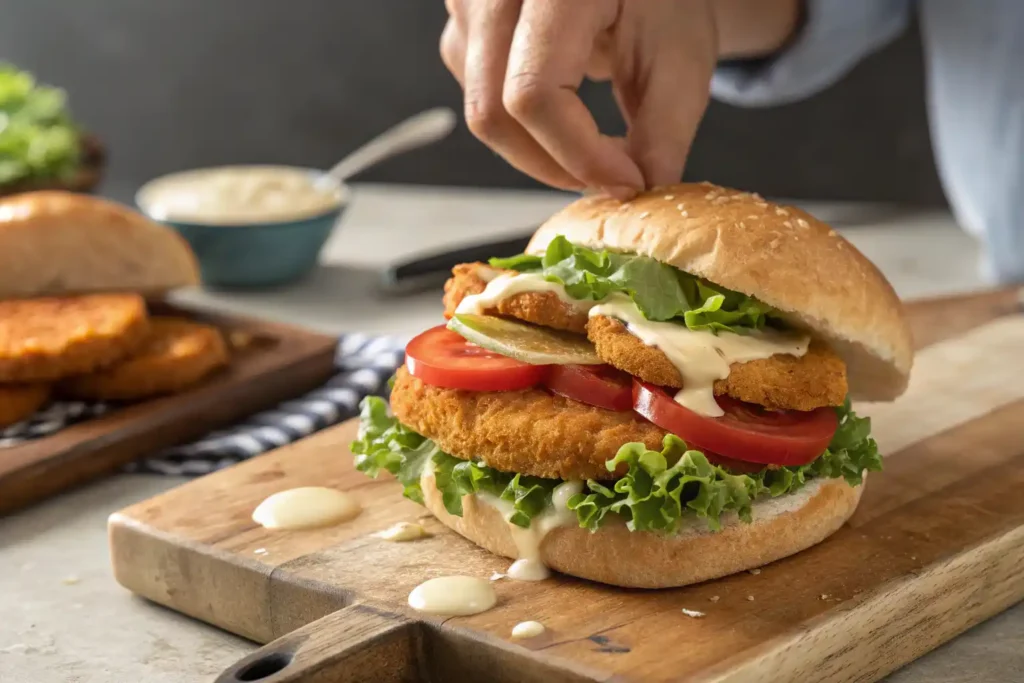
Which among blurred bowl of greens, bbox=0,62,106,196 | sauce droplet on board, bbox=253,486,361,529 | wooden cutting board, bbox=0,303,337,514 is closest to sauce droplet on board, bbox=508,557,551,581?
sauce droplet on board, bbox=253,486,361,529

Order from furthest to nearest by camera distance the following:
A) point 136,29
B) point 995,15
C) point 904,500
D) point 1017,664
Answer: point 136,29 → point 995,15 → point 904,500 → point 1017,664

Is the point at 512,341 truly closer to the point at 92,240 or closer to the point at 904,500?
the point at 904,500

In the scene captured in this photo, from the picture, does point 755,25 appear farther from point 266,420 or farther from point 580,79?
point 266,420

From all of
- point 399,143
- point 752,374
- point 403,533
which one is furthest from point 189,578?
point 399,143

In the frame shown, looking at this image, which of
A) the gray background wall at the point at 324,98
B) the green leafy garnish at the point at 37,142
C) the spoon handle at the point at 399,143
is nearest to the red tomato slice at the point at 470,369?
the spoon handle at the point at 399,143

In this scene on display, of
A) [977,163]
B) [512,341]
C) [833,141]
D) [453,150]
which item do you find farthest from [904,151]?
[512,341]

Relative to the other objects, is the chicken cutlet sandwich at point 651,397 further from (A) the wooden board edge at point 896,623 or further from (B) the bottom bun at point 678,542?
(A) the wooden board edge at point 896,623
